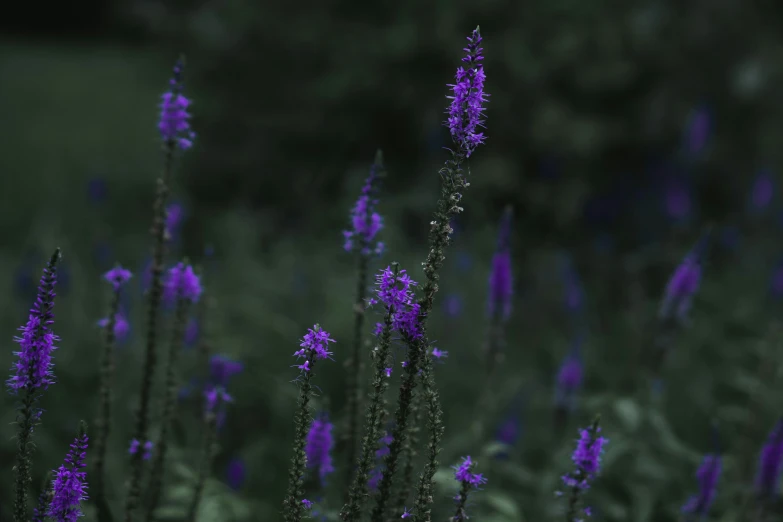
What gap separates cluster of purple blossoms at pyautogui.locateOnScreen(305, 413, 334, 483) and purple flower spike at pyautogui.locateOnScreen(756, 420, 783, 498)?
7.02 ft

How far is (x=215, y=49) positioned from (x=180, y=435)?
17.2ft

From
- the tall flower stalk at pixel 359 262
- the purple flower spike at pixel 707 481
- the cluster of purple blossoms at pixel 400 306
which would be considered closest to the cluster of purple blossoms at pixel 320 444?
the tall flower stalk at pixel 359 262

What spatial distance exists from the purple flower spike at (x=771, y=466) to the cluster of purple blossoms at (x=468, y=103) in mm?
2307

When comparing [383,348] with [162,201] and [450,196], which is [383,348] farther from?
[162,201]

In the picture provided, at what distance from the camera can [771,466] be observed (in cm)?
331

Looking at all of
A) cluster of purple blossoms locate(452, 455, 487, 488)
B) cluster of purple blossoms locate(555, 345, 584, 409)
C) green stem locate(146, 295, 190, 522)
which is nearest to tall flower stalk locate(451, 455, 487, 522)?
cluster of purple blossoms locate(452, 455, 487, 488)

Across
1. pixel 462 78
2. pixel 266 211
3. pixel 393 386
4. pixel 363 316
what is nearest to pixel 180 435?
pixel 393 386

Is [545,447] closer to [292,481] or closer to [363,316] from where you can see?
[363,316]

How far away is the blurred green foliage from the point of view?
5668 mm

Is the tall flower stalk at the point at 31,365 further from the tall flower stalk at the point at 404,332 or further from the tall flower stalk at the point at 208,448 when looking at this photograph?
the tall flower stalk at the point at 404,332

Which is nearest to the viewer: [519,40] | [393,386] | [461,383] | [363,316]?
[363,316]

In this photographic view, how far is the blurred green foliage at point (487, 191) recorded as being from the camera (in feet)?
18.6

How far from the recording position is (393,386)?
455 cm

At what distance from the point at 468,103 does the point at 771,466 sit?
255cm
